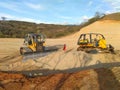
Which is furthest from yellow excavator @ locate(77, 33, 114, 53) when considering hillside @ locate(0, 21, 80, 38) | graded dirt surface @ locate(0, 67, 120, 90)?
hillside @ locate(0, 21, 80, 38)

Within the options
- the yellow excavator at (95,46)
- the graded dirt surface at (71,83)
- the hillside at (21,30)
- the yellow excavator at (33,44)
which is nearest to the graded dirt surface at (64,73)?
the graded dirt surface at (71,83)

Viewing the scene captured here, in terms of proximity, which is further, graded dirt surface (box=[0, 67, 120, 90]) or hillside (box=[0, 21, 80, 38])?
hillside (box=[0, 21, 80, 38])

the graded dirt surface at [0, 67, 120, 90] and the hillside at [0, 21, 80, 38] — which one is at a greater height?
the hillside at [0, 21, 80, 38]

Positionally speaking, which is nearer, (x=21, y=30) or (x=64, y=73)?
A: (x=64, y=73)

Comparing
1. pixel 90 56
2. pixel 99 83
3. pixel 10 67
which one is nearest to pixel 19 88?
pixel 99 83

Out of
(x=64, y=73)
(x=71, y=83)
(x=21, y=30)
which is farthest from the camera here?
(x=21, y=30)

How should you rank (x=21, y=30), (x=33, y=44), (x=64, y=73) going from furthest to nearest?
(x=21, y=30)
(x=33, y=44)
(x=64, y=73)

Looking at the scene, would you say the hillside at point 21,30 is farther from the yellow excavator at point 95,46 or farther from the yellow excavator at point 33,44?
the yellow excavator at point 95,46

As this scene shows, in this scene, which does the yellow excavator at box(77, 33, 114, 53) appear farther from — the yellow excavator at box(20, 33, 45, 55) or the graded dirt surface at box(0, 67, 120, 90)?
the graded dirt surface at box(0, 67, 120, 90)

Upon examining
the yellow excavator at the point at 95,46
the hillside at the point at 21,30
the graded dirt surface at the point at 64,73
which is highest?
the hillside at the point at 21,30

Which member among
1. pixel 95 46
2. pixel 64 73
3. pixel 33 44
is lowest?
pixel 64 73

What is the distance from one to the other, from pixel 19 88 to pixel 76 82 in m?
2.55

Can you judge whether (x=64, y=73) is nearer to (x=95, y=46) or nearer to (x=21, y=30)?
(x=95, y=46)

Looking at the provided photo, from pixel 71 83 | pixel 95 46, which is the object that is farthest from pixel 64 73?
pixel 95 46
